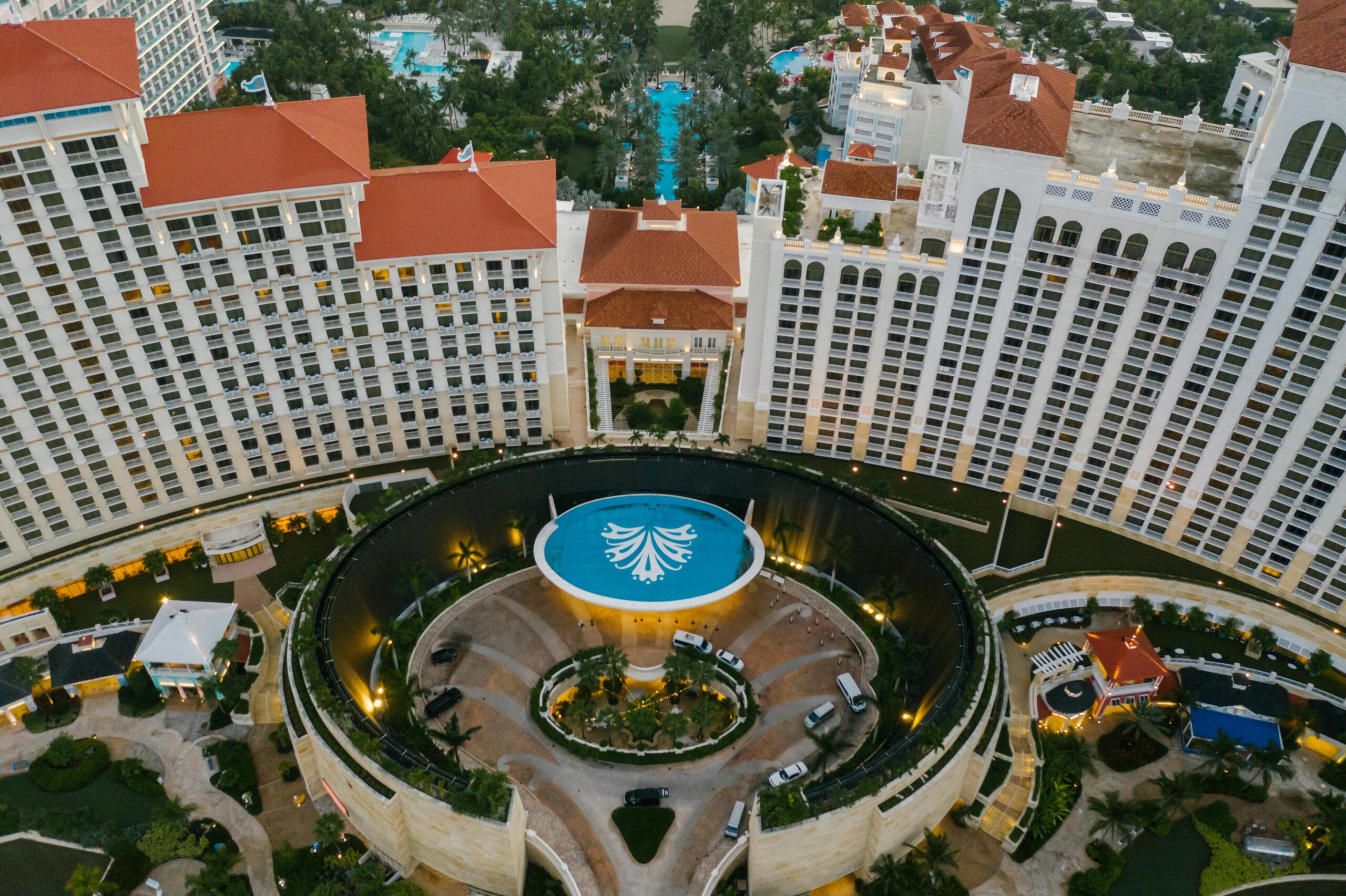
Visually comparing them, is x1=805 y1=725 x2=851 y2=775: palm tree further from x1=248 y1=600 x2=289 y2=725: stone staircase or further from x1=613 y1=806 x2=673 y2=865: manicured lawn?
x1=248 y1=600 x2=289 y2=725: stone staircase

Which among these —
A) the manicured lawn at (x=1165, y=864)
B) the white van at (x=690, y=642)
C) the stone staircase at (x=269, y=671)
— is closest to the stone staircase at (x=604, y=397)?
the white van at (x=690, y=642)

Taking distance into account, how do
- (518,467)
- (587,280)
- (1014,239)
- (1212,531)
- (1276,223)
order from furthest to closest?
(587,280) → (518,467) → (1212,531) → (1014,239) → (1276,223)

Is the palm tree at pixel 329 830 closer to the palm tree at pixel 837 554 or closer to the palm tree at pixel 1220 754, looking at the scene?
the palm tree at pixel 837 554

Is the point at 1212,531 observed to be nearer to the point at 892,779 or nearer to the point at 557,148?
the point at 892,779

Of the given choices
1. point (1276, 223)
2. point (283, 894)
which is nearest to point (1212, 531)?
point (1276, 223)

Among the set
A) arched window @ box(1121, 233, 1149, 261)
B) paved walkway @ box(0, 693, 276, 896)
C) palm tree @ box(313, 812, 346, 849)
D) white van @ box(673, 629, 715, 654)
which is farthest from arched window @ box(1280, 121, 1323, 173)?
paved walkway @ box(0, 693, 276, 896)

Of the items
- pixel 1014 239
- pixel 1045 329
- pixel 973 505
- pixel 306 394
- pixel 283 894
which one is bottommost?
pixel 283 894

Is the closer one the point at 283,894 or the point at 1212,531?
the point at 283,894
